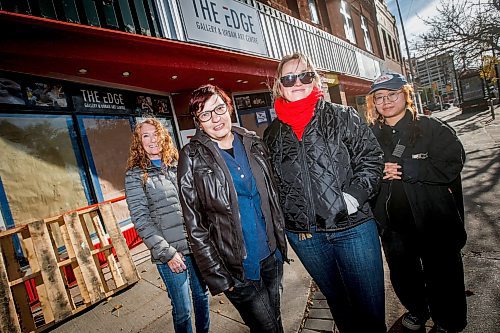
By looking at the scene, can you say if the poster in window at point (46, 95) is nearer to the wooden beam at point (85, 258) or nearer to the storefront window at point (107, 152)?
the storefront window at point (107, 152)

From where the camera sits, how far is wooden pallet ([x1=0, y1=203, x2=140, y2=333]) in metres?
3.22

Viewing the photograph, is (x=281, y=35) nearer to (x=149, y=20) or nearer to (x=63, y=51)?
(x=149, y=20)

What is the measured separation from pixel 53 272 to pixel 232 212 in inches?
120

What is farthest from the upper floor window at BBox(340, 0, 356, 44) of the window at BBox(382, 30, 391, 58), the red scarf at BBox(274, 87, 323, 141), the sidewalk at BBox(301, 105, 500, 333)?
the red scarf at BBox(274, 87, 323, 141)

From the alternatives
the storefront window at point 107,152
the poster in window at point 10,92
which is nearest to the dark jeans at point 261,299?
the storefront window at point 107,152

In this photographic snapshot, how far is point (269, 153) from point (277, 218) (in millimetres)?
431

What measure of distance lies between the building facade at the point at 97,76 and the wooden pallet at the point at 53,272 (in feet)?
3.30

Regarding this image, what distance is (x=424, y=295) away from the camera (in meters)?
2.27

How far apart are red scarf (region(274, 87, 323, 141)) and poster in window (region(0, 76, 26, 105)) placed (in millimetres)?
4606

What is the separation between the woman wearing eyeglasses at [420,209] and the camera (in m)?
2.03

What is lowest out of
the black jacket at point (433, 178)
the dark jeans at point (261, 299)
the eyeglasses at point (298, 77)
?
the dark jeans at point (261, 299)

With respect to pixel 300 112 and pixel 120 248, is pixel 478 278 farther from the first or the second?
pixel 120 248

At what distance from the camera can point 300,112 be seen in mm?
1858

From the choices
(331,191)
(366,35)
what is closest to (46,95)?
(331,191)
